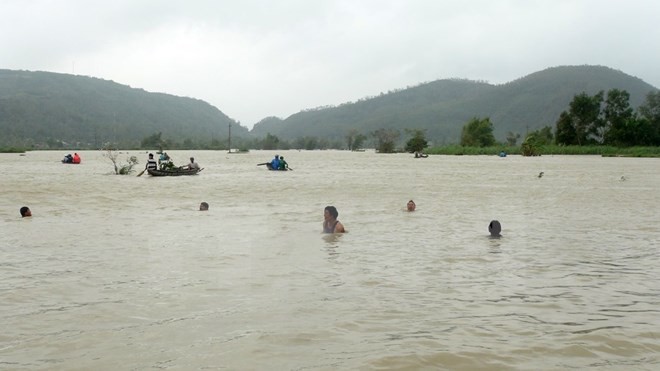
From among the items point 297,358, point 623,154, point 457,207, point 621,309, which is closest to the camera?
point 297,358

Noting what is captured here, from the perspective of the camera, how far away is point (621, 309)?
741 cm

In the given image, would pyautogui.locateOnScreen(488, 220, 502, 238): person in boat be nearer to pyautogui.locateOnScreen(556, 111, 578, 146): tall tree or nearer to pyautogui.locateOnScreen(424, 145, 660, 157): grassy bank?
pyautogui.locateOnScreen(424, 145, 660, 157): grassy bank

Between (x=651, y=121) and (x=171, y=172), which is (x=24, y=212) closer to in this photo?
(x=171, y=172)

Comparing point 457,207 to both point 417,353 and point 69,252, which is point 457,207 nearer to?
point 69,252

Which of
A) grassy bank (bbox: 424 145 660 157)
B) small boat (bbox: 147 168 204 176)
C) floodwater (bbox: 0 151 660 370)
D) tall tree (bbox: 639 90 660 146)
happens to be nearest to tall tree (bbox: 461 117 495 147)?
grassy bank (bbox: 424 145 660 157)

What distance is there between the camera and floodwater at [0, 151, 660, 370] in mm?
5824

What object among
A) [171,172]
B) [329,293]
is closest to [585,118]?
[171,172]

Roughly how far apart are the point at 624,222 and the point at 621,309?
10.2 meters

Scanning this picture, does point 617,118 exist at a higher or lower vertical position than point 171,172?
Result: higher

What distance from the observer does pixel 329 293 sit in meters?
8.39

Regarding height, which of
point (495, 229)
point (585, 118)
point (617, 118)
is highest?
point (585, 118)

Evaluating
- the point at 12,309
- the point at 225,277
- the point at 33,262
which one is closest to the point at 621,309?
the point at 225,277

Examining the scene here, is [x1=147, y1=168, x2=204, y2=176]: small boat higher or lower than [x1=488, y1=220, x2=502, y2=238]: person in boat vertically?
higher

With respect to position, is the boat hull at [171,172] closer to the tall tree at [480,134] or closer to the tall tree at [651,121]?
the tall tree at [651,121]
